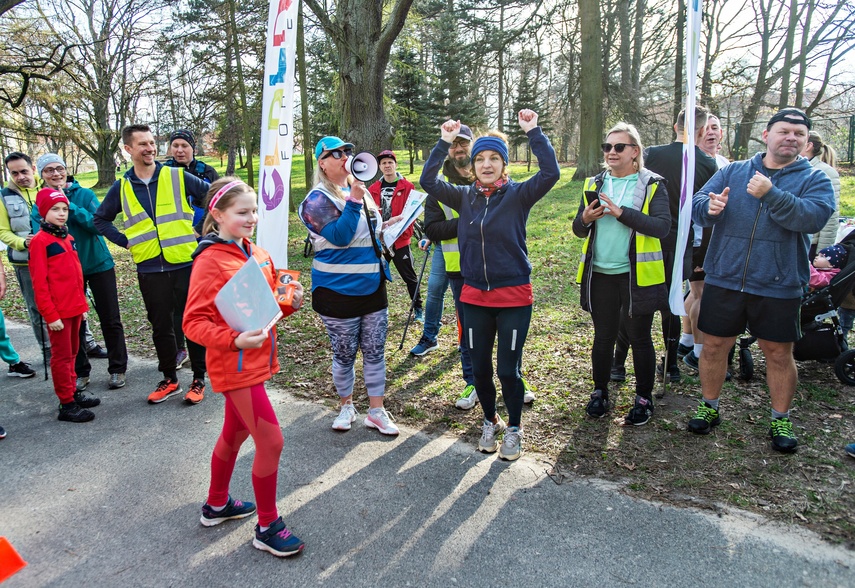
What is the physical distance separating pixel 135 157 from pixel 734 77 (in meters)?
19.3

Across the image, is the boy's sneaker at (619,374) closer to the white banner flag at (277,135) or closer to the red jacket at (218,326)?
the white banner flag at (277,135)

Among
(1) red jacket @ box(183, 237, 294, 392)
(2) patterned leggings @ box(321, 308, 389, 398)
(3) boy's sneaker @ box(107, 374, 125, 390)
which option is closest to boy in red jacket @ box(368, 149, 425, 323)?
(2) patterned leggings @ box(321, 308, 389, 398)

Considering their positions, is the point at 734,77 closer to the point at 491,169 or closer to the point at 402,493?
the point at 491,169

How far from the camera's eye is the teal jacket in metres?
5.13

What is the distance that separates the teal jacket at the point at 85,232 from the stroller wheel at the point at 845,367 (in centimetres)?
617

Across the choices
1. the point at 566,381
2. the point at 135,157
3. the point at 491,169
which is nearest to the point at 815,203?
the point at 491,169

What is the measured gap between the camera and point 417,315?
6852mm

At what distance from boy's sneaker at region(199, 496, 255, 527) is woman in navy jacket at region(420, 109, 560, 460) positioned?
1.61 m

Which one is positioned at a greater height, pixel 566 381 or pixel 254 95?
pixel 254 95

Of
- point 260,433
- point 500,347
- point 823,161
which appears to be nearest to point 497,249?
point 500,347

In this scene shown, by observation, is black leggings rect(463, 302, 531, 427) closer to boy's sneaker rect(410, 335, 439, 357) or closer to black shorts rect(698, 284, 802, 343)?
black shorts rect(698, 284, 802, 343)

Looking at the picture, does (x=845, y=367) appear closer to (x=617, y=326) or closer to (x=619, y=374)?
(x=619, y=374)

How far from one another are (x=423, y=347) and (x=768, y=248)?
126 inches

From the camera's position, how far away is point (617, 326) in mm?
4141
